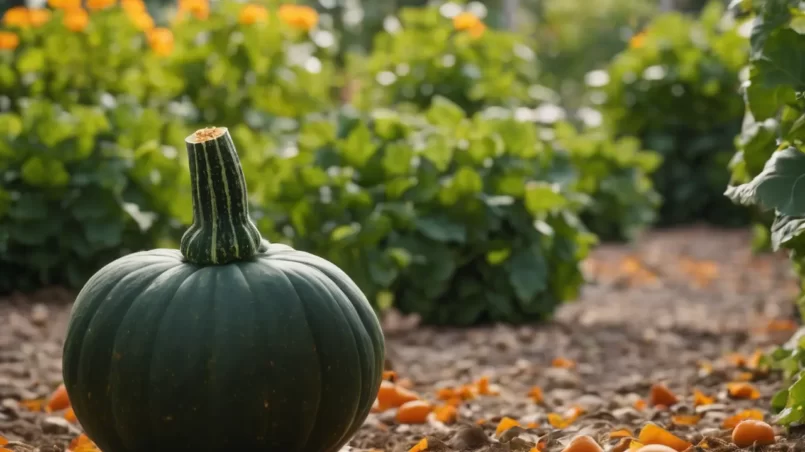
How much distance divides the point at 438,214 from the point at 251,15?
7.86 ft

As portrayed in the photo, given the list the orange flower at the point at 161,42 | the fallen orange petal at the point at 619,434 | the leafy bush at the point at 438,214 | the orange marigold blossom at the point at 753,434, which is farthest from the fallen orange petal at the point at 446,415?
the orange flower at the point at 161,42

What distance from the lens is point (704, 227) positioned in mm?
8930

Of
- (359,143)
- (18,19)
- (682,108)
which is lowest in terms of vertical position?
(359,143)

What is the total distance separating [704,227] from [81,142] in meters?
5.72

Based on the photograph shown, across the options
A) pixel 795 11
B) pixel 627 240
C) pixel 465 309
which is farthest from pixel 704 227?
pixel 795 11

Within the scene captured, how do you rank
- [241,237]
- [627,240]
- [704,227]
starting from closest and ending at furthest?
1. [241,237]
2. [627,240]
3. [704,227]

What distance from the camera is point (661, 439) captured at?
103 inches

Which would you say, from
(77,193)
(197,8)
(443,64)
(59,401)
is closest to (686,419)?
(59,401)

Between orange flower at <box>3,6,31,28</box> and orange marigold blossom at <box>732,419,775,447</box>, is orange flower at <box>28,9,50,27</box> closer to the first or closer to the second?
orange flower at <box>3,6,31,28</box>

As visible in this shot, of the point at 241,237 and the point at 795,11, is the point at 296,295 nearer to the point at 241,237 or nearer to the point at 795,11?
the point at 241,237

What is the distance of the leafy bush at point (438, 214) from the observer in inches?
186

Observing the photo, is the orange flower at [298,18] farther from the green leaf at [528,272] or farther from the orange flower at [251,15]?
the green leaf at [528,272]

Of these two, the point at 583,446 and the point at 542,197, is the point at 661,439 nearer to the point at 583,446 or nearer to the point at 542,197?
the point at 583,446

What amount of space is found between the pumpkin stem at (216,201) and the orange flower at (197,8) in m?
4.40
